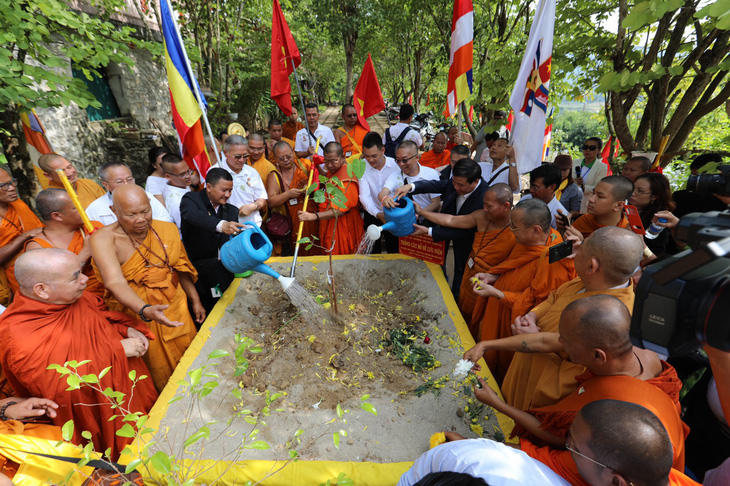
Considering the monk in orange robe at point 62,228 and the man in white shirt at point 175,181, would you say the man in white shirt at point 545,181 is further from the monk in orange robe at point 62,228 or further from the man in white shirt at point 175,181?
the monk in orange robe at point 62,228

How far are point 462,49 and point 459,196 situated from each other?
1.97 meters

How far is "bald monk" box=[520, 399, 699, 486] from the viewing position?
0.97m

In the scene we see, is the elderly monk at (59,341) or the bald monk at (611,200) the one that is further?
the bald monk at (611,200)

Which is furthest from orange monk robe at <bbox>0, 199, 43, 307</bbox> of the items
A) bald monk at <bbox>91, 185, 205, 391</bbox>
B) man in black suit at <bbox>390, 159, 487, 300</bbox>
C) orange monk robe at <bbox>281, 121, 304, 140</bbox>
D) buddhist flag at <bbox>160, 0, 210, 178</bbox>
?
orange monk robe at <bbox>281, 121, 304, 140</bbox>

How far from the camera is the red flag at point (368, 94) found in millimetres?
5383

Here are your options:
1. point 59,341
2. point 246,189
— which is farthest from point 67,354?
point 246,189

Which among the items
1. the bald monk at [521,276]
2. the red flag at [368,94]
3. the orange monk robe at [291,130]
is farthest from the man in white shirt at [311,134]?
the bald monk at [521,276]

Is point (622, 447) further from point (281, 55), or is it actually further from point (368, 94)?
point (368, 94)

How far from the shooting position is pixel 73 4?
656 cm

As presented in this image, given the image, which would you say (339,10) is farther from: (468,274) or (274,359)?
(274,359)

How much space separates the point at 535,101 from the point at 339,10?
31.1 ft

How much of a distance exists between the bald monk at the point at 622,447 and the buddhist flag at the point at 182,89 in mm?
3738

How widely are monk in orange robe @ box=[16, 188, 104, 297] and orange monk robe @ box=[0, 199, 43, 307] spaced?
50 centimetres

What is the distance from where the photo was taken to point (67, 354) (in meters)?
1.99
